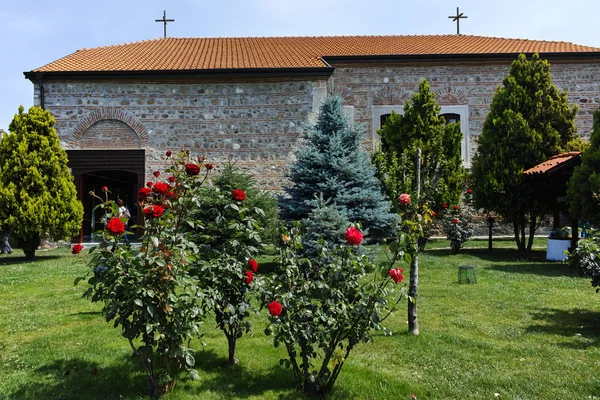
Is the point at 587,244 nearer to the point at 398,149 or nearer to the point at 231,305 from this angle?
the point at 231,305

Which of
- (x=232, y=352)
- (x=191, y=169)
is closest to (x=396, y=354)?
(x=232, y=352)

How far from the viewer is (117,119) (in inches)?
531

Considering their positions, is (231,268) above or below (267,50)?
below

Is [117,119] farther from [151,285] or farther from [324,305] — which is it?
[324,305]

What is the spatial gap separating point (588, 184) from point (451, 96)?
22.6ft

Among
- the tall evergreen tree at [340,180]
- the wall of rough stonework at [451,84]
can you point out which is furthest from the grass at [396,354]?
the wall of rough stonework at [451,84]

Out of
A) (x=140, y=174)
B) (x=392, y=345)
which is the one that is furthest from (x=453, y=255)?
(x=140, y=174)

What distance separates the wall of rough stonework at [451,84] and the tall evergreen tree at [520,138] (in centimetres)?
270

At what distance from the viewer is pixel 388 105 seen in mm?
14453

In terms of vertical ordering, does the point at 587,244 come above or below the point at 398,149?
below

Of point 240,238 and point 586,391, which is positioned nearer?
point 586,391

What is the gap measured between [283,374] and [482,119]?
12934mm

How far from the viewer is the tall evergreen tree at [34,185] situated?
34.3ft

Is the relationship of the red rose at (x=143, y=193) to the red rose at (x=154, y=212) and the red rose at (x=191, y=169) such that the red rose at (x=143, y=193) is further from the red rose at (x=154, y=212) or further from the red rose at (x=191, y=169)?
the red rose at (x=191, y=169)
